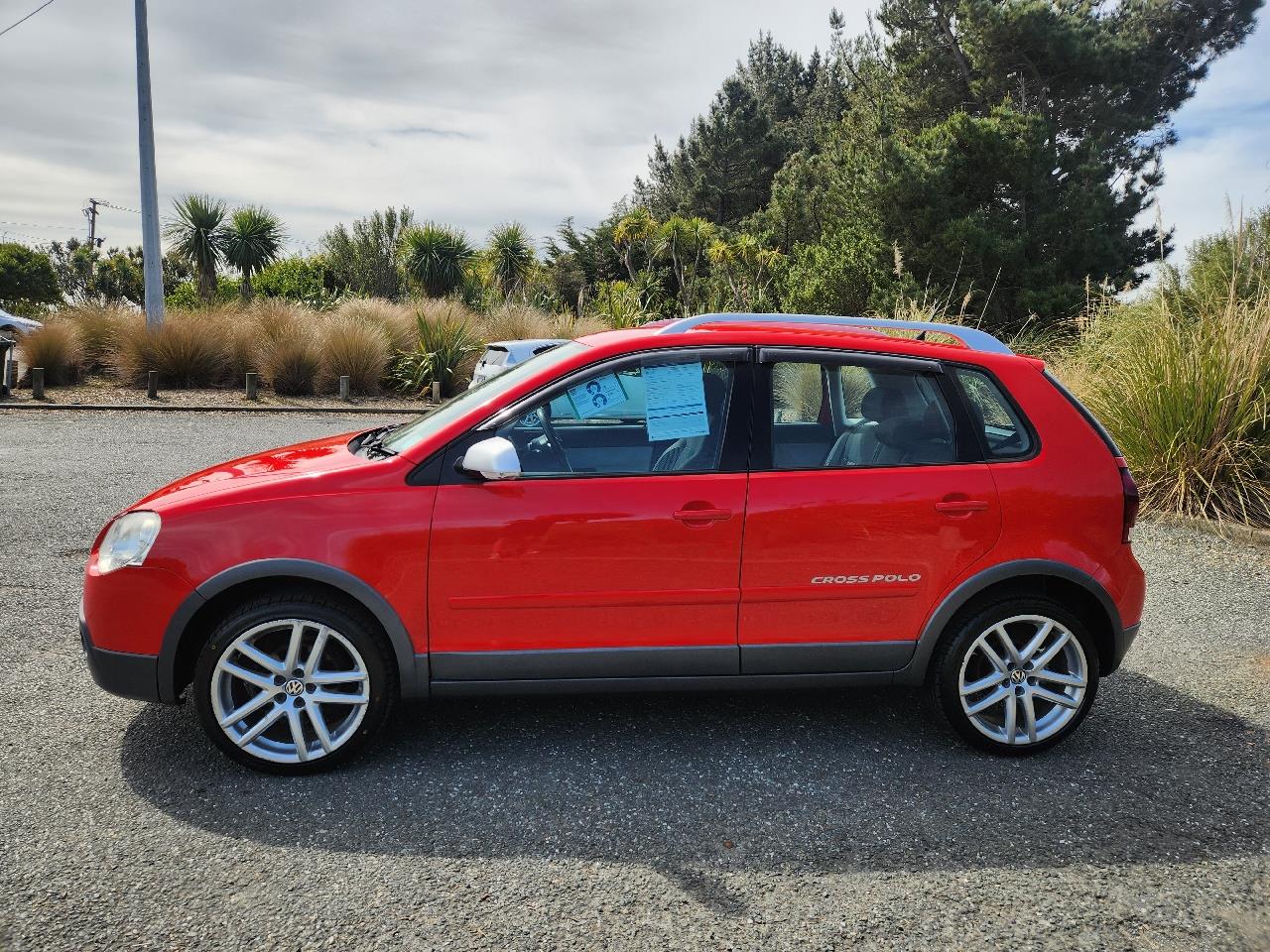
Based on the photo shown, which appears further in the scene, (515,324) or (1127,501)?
(515,324)

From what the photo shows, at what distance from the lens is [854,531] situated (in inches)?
144

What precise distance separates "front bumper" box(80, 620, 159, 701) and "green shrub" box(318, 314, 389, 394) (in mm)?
15425

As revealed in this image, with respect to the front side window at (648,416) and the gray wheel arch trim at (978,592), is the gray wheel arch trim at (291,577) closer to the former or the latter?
the front side window at (648,416)

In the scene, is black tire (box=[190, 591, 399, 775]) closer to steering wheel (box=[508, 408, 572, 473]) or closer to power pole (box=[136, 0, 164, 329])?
steering wheel (box=[508, 408, 572, 473])

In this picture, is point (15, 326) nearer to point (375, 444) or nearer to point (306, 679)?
point (375, 444)

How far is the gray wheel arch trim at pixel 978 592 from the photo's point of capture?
12.2ft

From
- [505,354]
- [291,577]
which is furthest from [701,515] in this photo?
[505,354]

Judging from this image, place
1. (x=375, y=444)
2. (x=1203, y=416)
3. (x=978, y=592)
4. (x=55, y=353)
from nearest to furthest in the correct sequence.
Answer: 1. (x=978, y=592)
2. (x=375, y=444)
3. (x=1203, y=416)
4. (x=55, y=353)

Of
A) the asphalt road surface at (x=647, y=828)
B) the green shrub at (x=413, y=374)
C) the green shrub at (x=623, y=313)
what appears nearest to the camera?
the asphalt road surface at (x=647, y=828)

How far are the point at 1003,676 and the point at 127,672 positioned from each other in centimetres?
326

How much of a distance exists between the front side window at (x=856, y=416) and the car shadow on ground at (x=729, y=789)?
118cm

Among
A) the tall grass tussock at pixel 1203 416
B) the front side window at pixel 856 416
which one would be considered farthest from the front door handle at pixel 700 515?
the tall grass tussock at pixel 1203 416

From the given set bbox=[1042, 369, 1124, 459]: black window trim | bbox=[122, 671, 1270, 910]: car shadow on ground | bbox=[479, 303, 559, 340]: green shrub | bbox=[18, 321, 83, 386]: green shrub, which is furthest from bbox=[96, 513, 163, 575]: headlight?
bbox=[479, 303, 559, 340]: green shrub

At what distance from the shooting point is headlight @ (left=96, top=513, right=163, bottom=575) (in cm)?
349
